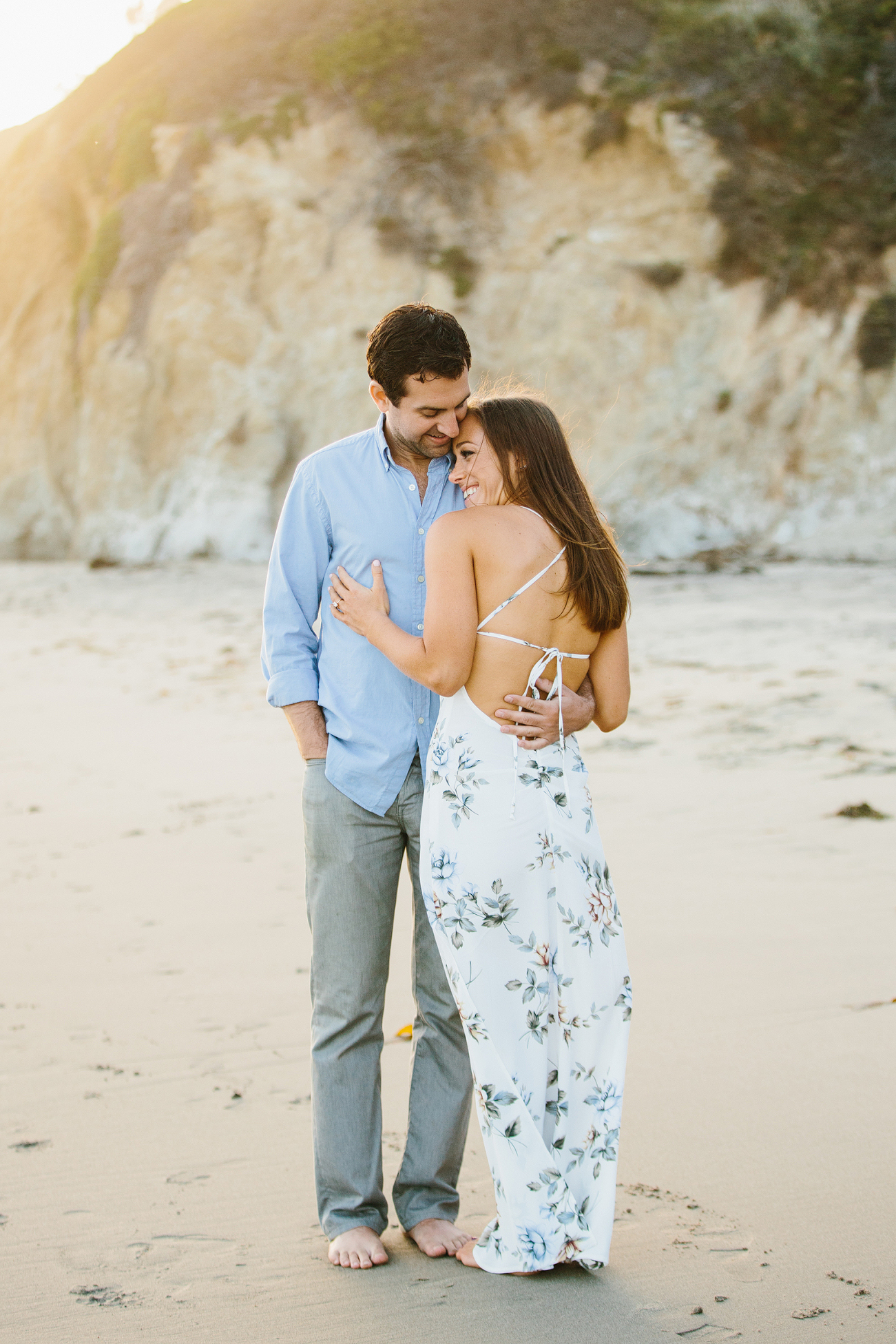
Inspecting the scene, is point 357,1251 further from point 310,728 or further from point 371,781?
point 310,728

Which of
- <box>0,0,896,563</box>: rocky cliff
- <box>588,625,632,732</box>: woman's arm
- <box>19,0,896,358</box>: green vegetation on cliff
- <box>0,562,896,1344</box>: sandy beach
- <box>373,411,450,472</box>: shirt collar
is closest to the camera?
<box>0,562,896,1344</box>: sandy beach

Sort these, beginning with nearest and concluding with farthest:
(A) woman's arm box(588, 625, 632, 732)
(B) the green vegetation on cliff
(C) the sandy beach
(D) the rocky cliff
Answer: (C) the sandy beach, (A) woman's arm box(588, 625, 632, 732), (D) the rocky cliff, (B) the green vegetation on cliff

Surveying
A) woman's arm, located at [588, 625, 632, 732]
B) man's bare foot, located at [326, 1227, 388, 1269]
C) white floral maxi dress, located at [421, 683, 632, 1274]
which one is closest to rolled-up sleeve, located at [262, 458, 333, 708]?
white floral maxi dress, located at [421, 683, 632, 1274]

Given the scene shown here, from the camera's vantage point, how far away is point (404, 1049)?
358 centimetres

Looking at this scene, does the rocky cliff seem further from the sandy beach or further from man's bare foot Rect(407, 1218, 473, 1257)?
man's bare foot Rect(407, 1218, 473, 1257)

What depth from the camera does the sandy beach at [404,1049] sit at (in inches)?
92.1

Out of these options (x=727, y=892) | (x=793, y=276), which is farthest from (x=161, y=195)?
(x=727, y=892)

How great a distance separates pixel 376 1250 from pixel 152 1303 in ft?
1.56

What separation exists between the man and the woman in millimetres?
148

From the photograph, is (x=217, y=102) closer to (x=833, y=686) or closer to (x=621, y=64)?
(x=621, y=64)

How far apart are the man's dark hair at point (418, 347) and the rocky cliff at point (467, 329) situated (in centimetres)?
1461

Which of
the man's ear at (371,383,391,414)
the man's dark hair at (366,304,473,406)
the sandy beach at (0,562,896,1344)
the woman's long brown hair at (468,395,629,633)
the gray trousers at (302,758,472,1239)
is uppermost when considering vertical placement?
the man's dark hair at (366,304,473,406)

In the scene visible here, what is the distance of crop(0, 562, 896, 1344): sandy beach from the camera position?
2340mm

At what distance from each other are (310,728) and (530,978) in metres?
0.75
